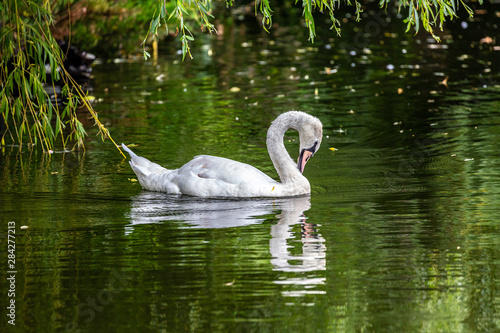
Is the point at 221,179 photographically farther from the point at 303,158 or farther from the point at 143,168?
the point at 143,168

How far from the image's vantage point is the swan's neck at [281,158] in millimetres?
9406

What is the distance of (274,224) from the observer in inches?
326

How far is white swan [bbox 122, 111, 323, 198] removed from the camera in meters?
9.28

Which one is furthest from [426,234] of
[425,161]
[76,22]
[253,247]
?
[76,22]

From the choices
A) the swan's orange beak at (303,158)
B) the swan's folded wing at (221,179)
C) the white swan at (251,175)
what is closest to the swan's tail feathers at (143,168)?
the white swan at (251,175)

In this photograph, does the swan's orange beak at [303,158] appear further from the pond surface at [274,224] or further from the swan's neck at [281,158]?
the pond surface at [274,224]

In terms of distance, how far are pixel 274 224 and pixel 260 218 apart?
27 cm

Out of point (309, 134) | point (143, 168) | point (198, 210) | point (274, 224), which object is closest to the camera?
point (274, 224)

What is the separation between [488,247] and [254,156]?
4.60 metres

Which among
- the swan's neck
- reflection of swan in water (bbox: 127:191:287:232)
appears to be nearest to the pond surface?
reflection of swan in water (bbox: 127:191:287:232)

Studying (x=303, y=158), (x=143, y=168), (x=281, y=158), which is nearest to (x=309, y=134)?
(x=303, y=158)

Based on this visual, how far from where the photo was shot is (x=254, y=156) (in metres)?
11.5

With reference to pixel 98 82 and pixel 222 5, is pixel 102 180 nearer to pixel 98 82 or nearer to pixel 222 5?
pixel 98 82

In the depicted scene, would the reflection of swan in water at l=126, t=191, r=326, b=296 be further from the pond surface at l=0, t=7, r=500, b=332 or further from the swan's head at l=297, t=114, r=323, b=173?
the swan's head at l=297, t=114, r=323, b=173
